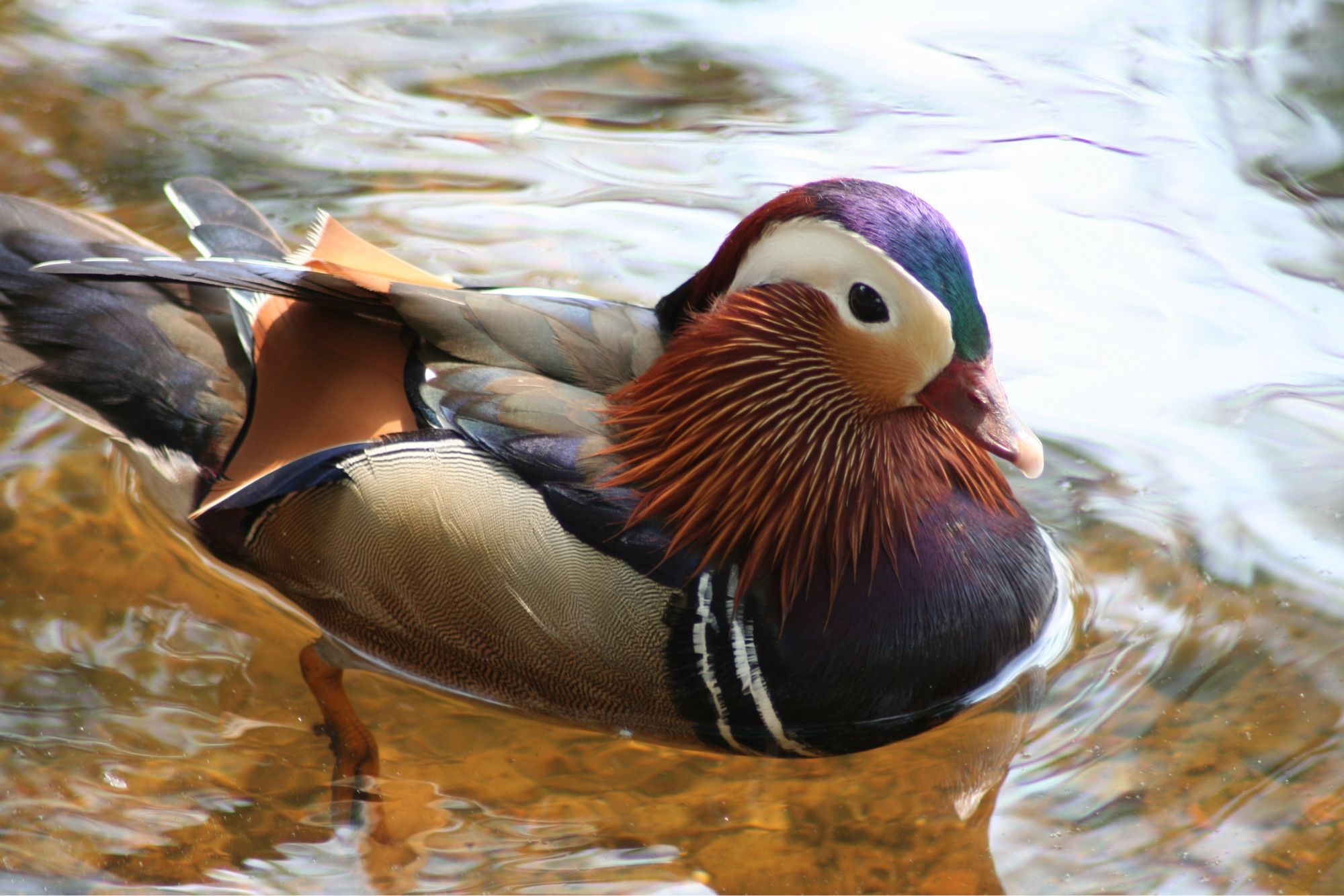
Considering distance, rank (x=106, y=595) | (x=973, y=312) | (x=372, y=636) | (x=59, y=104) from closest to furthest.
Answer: (x=973, y=312) < (x=372, y=636) < (x=106, y=595) < (x=59, y=104)

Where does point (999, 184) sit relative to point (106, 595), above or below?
above

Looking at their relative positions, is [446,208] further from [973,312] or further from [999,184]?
[973,312]

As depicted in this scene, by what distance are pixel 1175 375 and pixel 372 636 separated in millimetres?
2590

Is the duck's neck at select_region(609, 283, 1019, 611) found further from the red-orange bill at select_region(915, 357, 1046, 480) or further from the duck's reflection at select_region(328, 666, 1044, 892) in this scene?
the duck's reflection at select_region(328, 666, 1044, 892)

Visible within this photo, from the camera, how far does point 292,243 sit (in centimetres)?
498

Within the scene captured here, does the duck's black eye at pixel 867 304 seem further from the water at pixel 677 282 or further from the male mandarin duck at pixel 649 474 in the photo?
the water at pixel 677 282

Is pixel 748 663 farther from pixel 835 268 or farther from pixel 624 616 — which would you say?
pixel 835 268

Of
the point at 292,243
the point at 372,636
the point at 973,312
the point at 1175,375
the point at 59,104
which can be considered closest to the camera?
the point at 973,312

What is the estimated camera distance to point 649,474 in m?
3.34

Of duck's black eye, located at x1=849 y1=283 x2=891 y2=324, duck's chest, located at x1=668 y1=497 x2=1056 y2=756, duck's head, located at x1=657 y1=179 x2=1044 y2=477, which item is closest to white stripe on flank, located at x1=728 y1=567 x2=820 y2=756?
duck's chest, located at x1=668 y1=497 x2=1056 y2=756

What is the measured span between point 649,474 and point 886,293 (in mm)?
688

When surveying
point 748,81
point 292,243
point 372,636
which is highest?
point 748,81

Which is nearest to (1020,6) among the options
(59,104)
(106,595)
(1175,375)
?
(1175,375)

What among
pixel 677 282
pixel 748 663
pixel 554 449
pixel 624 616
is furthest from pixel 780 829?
pixel 677 282
